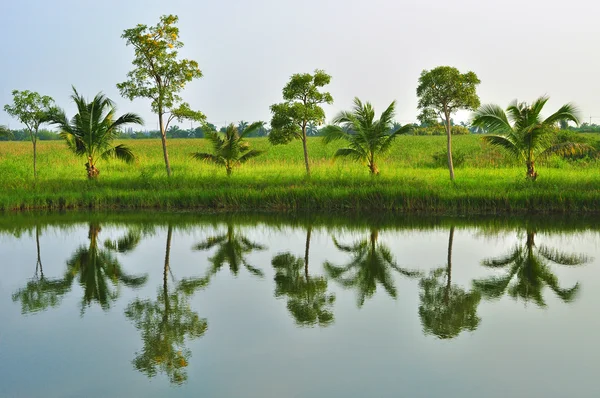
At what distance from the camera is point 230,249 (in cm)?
1115

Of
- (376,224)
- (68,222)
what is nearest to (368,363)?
(376,224)

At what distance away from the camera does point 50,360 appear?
18.0ft

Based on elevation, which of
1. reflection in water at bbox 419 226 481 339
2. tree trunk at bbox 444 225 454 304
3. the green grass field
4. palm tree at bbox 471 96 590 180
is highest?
palm tree at bbox 471 96 590 180

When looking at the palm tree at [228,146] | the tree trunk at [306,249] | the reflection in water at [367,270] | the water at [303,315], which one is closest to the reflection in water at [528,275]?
the water at [303,315]

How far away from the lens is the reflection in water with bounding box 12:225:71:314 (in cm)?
743

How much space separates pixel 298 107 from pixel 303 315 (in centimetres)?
1302

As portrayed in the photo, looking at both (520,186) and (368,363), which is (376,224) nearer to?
(520,186)

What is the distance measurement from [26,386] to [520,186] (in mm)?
15465

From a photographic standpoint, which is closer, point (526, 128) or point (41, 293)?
point (41, 293)

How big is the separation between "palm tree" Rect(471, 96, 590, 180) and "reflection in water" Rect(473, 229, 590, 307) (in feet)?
22.8

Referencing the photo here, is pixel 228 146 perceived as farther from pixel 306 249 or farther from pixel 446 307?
pixel 446 307

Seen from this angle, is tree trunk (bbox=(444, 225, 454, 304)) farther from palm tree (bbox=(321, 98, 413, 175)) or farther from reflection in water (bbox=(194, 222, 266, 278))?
palm tree (bbox=(321, 98, 413, 175))

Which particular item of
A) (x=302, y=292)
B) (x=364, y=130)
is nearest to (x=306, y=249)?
(x=302, y=292)

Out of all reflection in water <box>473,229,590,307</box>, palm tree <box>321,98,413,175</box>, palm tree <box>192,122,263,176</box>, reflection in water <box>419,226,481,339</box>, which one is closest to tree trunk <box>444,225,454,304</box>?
reflection in water <box>419,226,481,339</box>
